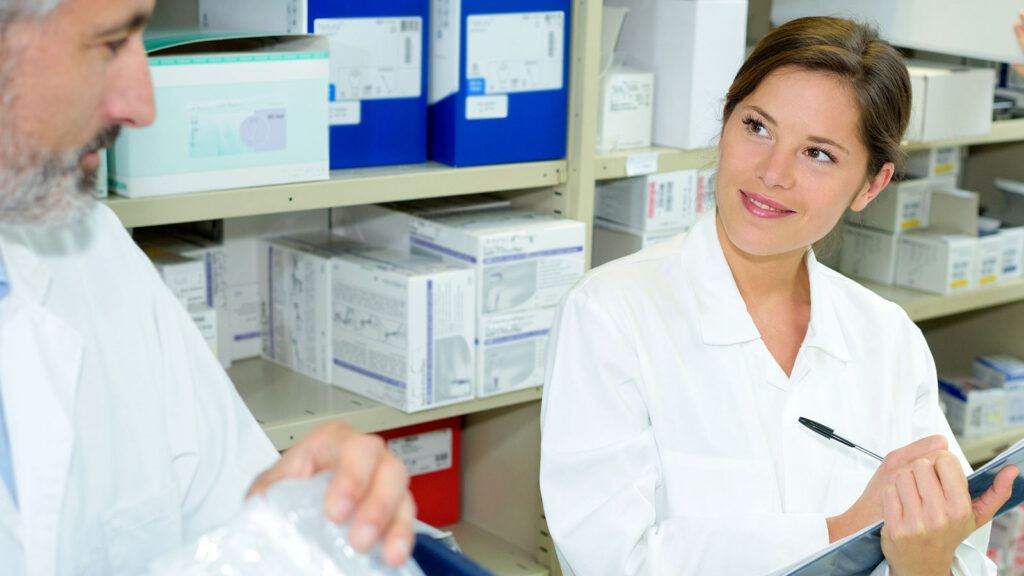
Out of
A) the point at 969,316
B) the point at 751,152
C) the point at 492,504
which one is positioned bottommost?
the point at 492,504

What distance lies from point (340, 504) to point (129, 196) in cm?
103

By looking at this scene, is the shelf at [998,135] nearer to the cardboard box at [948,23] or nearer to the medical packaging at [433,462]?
the cardboard box at [948,23]

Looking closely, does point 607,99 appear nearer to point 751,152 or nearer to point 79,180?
point 751,152

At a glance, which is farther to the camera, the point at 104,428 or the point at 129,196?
the point at 129,196

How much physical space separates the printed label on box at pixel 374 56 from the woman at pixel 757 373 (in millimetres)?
586

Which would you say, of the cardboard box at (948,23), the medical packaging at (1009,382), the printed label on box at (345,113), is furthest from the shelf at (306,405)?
the medical packaging at (1009,382)

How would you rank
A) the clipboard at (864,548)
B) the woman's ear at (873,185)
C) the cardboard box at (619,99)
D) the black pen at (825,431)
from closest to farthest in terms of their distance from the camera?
1. the clipboard at (864,548)
2. the black pen at (825,431)
3. the woman's ear at (873,185)
4. the cardboard box at (619,99)

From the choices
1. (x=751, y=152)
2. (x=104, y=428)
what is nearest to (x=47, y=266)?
(x=104, y=428)

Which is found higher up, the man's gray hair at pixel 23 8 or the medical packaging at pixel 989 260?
the man's gray hair at pixel 23 8

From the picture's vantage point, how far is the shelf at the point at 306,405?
1.90m

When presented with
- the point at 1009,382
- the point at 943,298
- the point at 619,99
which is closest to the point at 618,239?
the point at 619,99

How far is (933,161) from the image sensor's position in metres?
2.84

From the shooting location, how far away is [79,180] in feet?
3.00

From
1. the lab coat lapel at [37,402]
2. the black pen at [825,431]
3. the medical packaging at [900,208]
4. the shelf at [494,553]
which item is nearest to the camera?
the lab coat lapel at [37,402]
